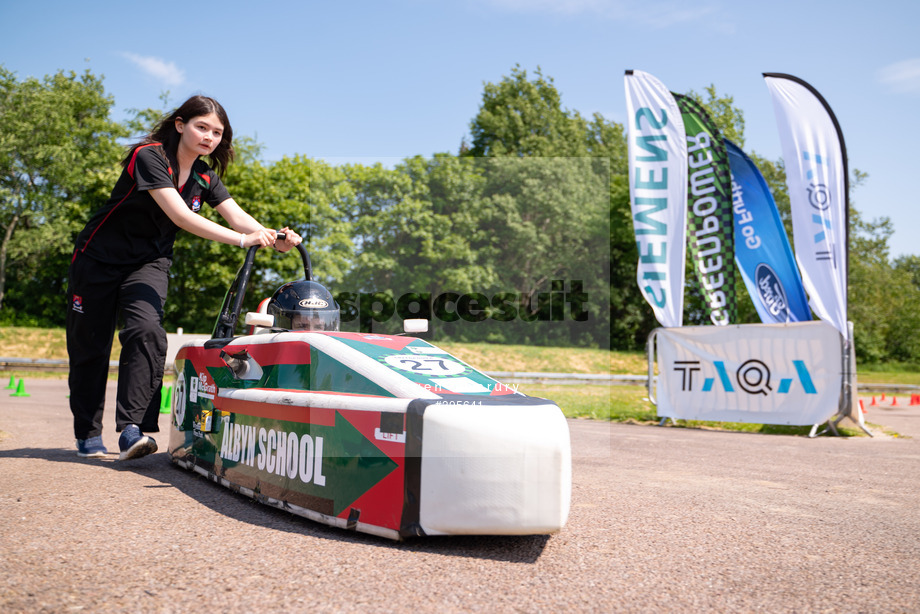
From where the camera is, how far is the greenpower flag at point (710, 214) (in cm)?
1151

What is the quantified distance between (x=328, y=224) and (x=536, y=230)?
15007mm

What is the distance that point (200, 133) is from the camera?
14.9 ft

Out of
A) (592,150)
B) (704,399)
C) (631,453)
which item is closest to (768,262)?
(704,399)

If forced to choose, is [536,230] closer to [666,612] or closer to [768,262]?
[768,262]

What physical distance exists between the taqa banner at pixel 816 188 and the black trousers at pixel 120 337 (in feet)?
29.4

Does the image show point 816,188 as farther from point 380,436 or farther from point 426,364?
point 380,436

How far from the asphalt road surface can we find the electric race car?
0.51 feet

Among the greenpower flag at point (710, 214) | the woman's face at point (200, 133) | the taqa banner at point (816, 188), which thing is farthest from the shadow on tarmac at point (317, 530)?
the greenpower flag at point (710, 214)

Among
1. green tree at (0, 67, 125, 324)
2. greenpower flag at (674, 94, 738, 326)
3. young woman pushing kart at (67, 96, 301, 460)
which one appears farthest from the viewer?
green tree at (0, 67, 125, 324)

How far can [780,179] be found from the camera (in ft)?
123

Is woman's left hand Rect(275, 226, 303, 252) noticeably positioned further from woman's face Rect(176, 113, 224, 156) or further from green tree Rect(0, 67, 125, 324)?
green tree Rect(0, 67, 125, 324)

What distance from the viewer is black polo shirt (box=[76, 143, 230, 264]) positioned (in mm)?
4277

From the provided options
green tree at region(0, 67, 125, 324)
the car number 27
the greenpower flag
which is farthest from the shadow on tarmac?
green tree at region(0, 67, 125, 324)

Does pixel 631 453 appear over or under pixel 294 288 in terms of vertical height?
under
